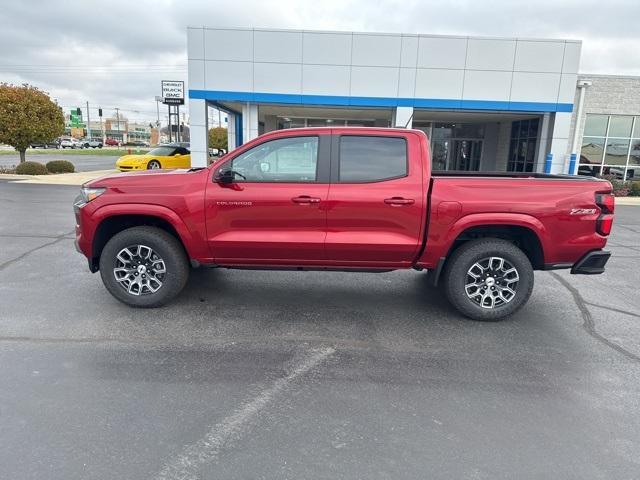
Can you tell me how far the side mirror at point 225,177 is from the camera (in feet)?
14.5

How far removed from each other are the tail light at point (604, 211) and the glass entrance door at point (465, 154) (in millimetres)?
20427

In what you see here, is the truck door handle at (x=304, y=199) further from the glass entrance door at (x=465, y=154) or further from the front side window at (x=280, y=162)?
the glass entrance door at (x=465, y=154)

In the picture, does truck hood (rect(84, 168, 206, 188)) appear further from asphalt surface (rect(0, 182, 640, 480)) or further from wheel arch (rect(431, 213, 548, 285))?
wheel arch (rect(431, 213, 548, 285))

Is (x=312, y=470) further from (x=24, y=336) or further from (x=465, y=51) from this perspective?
(x=465, y=51)

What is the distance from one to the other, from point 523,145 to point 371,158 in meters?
18.9

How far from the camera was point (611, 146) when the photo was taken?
65.7ft

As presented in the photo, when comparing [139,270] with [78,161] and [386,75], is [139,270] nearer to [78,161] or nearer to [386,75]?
[386,75]

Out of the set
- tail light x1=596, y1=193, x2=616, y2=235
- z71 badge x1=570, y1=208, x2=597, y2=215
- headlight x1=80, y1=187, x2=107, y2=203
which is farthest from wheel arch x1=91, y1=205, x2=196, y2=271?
tail light x1=596, y1=193, x2=616, y2=235

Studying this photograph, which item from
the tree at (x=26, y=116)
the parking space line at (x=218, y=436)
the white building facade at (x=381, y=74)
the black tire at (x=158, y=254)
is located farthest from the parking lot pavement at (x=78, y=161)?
the parking space line at (x=218, y=436)

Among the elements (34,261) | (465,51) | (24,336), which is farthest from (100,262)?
(465,51)

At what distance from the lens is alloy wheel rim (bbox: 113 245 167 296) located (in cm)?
472

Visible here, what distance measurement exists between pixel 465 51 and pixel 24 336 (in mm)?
17133

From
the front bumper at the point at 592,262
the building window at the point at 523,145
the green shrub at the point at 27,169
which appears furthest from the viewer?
the green shrub at the point at 27,169

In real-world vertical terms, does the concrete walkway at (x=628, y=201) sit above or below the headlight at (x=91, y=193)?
below
